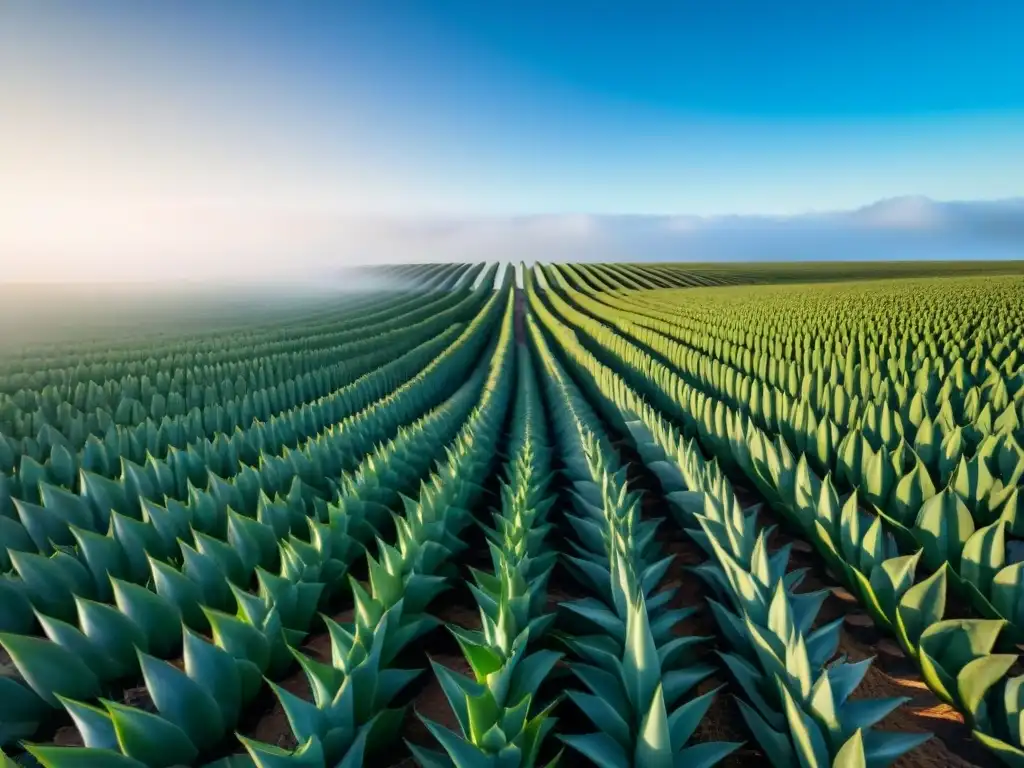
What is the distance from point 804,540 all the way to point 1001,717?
2.27 meters

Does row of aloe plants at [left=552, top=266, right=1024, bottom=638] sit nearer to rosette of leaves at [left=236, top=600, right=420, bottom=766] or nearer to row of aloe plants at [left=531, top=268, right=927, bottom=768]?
row of aloe plants at [left=531, top=268, right=927, bottom=768]

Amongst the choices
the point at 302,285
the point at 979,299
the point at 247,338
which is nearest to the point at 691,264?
the point at 302,285

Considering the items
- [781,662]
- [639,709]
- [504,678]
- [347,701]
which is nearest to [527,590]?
[504,678]

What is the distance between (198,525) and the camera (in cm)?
377

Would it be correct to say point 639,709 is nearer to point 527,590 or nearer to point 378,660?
point 527,590

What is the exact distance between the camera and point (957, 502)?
3000mm

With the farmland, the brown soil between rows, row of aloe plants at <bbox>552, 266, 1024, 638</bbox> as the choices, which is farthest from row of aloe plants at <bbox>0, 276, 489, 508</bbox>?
row of aloe plants at <bbox>552, 266, 1024, 638</bbox>

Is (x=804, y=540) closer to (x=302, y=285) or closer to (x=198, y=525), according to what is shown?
(x=198, y=525)

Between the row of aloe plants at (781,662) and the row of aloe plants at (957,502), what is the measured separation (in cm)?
52

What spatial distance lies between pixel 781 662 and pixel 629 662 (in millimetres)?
604

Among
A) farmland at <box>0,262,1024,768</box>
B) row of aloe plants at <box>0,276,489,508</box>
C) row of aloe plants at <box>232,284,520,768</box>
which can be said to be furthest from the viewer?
row of aloe plants at <box>0,276,489,508</box>

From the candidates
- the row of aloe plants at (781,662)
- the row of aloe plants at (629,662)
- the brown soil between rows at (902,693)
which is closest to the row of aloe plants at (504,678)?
the row of aloe plants at (629,662)

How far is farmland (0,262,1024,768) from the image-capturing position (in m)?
1.96

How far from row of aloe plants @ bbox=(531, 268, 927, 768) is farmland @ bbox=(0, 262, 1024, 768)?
0.01 metres
